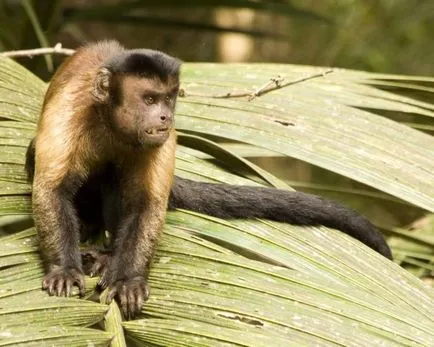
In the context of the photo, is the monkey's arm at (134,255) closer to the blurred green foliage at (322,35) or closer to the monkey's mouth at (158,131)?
the monkey's mouth at (158,131)

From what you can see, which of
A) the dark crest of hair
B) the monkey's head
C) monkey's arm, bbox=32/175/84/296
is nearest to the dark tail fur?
monkey's arm, bbox=32/175/84/296

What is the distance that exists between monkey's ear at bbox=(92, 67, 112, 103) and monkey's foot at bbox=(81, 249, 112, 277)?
0.52m

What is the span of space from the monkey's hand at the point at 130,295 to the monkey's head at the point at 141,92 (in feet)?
1.69

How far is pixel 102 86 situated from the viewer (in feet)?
9.36

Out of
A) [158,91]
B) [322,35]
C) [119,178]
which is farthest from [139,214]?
[322,35]

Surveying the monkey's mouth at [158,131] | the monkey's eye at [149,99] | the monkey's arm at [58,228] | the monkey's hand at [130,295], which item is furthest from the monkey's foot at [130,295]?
the monkey's eye at [149,99]

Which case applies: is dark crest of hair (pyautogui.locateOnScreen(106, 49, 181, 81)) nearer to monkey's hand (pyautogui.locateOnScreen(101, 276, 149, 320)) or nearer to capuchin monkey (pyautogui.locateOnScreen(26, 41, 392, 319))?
capuchin monkey (pyautogui.locateOnScreen(26, 41, 392, 319))

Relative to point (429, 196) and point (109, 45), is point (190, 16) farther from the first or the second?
point (429, 196)

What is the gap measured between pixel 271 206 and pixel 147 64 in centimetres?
64

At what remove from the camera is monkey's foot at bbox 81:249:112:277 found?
8.59ft

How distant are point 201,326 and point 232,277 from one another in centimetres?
24

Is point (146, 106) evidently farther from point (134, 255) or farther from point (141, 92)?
point (134, 255)

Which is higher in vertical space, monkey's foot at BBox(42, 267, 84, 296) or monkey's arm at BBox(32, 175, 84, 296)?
monkey's arm at BBox(32, 175, 84, 296)

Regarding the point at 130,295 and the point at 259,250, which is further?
the point at 259,250
